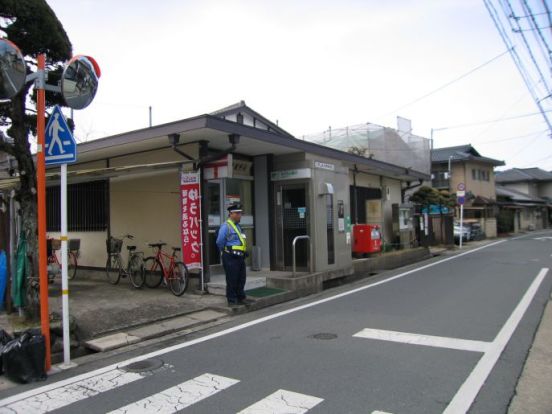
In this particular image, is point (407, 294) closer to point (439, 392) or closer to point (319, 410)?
point (439, 392)

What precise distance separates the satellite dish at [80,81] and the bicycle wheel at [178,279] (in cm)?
414

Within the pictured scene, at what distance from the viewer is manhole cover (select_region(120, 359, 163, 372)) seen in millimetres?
5127

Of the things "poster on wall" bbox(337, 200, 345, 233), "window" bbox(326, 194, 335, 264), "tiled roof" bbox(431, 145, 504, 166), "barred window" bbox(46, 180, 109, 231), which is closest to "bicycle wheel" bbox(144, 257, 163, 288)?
"barred window" bbox(46, 180, 109, 231)

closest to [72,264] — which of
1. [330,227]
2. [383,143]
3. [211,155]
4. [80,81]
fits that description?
[211,155]

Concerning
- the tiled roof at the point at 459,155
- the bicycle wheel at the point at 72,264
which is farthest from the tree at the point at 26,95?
the tiled roof at the point at 459,155

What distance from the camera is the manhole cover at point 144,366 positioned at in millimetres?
5127

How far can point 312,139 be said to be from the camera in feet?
104

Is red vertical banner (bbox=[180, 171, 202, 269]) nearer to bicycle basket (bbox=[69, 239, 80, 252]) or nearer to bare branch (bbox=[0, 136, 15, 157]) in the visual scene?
bare branch (bbox=[0, 136, 15, 157])

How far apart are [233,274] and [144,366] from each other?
298cm

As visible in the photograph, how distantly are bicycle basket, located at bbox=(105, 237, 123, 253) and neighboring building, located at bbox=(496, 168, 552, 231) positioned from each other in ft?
140

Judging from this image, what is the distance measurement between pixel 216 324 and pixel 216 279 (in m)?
2.47

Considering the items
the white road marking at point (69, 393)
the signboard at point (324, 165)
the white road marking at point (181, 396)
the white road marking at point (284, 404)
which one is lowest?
the white road marking at point (69, 393)

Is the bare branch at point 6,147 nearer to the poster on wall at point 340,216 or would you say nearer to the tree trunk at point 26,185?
the tree trunk at point 26,185

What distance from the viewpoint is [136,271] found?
9742 millimetres
